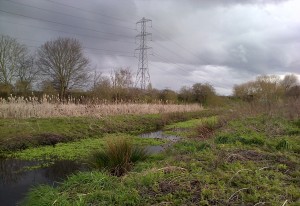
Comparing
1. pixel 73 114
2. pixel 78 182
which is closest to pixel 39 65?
pixel 73 114

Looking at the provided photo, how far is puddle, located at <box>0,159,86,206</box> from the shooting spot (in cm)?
617

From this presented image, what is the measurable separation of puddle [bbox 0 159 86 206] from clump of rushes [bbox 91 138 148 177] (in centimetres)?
106

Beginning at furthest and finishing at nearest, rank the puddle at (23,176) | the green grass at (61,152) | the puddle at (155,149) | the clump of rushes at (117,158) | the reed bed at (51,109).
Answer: the reed bed at (51,109), the puddle at (155,149), the green grass at (61,152), the clump of rushes at (117,158), the puddle at (23,176)

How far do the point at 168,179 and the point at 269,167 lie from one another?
214 centimetres

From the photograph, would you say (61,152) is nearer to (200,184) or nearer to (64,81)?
(200,184)

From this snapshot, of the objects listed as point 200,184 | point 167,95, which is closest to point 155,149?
point 200,184

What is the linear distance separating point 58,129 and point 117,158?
7465 mm

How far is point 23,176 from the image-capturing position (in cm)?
748

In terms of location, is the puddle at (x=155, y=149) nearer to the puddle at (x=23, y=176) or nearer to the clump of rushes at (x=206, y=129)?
the clump of rushes at (x=206, y=129)

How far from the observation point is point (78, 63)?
34.7 m

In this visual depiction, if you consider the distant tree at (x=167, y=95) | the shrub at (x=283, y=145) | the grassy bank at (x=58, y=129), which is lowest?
the grassy bank at (x=58, y=129)

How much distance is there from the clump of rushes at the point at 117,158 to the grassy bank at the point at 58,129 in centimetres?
521

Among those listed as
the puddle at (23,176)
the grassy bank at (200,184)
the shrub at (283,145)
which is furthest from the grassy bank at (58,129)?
the shrub at (283,145)

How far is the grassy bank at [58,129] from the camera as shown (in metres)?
11.0
